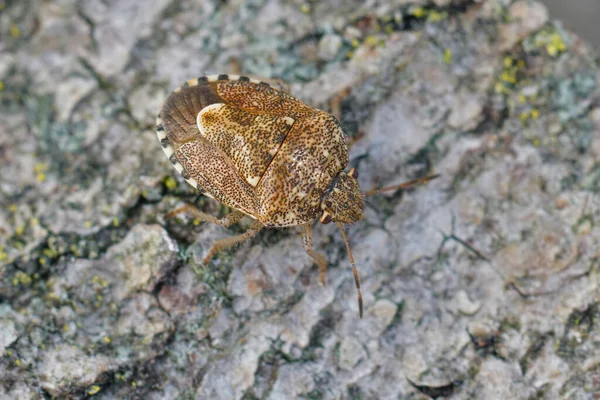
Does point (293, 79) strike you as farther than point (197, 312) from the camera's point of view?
Yes

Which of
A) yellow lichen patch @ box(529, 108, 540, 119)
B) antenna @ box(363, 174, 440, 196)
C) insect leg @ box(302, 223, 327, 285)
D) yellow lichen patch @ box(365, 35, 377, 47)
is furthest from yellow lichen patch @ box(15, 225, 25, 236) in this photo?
yellow lichen patch @ box(529, 108, 540, 119)

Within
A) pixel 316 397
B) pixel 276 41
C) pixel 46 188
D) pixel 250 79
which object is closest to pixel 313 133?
pixel 250 79

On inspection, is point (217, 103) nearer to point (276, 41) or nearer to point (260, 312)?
point (276, 41)

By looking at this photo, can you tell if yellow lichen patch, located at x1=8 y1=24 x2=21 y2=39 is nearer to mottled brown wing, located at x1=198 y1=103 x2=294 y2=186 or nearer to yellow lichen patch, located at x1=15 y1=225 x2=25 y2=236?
yellow lichen patch, located at x1=15 y1=225 x2=25 y2=236

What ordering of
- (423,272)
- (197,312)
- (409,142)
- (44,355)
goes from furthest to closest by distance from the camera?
(409,142) < (423,272) < (197,312) < (44,355)

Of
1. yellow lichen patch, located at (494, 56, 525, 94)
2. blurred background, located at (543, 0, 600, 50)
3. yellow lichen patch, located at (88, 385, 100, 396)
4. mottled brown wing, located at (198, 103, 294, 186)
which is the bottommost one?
yellow lichen patch, located at (88, 385, 100, 396)

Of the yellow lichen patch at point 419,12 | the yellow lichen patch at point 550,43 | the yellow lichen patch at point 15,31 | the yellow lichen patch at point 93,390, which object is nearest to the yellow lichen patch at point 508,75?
the yellow lichen patch at point 550,43

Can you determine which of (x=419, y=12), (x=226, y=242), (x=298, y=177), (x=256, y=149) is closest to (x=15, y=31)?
(x=256, y=149)
